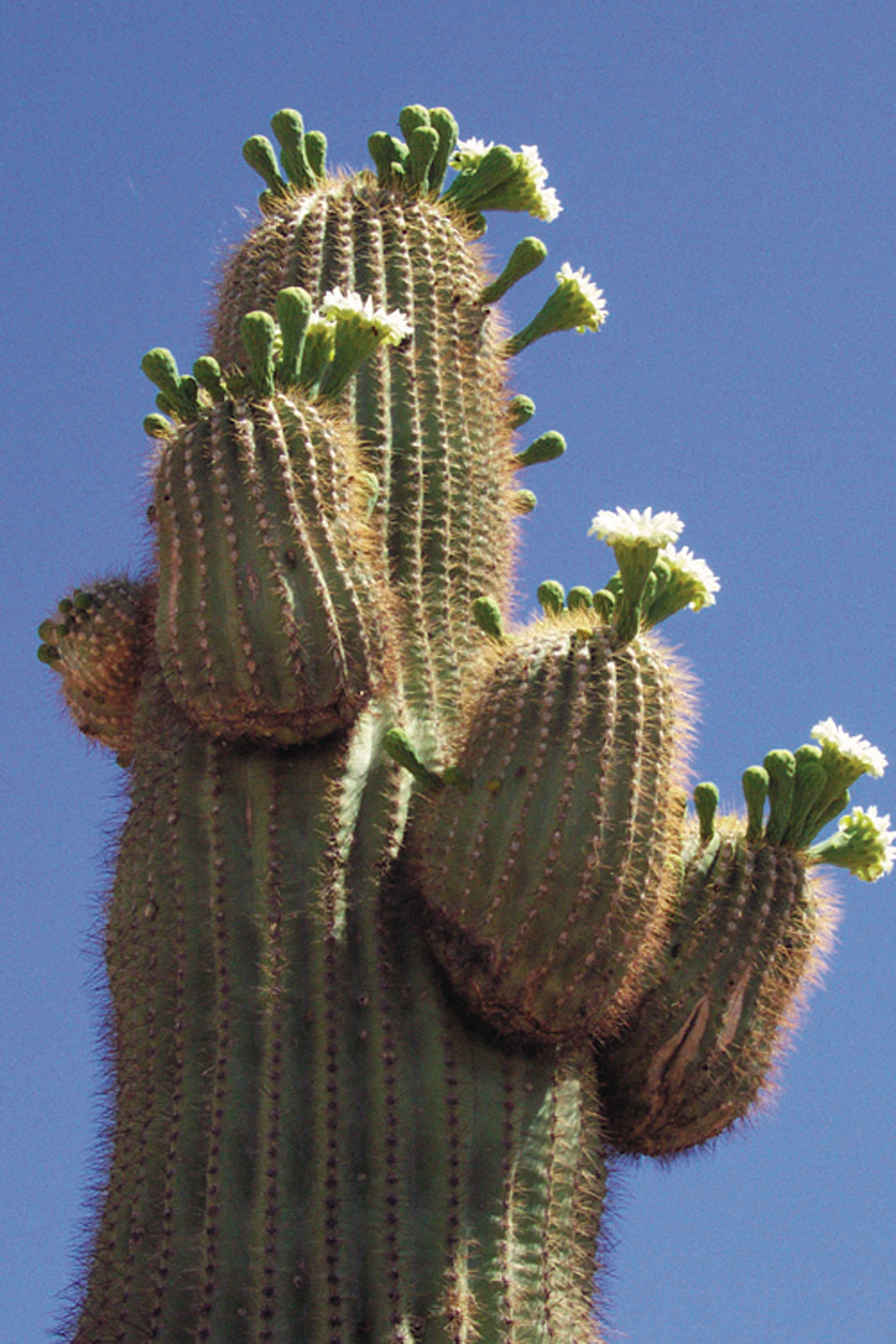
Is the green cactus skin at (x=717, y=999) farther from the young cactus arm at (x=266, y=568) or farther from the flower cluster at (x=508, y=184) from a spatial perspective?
the flower cluster at (x=508, y=184)

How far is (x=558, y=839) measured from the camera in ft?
15.7

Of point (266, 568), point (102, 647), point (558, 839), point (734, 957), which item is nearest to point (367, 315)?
point (266, 568)

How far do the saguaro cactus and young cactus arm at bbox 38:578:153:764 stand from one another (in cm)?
2

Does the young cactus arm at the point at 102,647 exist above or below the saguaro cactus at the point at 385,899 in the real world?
above

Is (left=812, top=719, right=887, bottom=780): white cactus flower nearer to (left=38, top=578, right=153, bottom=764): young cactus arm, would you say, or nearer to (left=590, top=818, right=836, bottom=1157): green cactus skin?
(left=590, top=818, right=836, bottom=1157): green cactus skin

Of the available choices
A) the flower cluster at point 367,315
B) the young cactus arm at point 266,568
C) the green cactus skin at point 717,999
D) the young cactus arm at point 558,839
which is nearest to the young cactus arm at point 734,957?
the green cactus skin at point 717,999

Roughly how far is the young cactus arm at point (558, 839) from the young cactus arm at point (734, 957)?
1.30ft

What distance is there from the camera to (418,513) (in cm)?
602

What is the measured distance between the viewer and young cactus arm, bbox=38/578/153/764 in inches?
237

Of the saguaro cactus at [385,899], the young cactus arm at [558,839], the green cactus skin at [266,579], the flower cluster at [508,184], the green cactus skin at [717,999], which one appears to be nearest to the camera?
the saguaro cactus at [385,899]

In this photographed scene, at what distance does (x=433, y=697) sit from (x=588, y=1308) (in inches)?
84.7

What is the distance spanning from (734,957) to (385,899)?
4.11 feet

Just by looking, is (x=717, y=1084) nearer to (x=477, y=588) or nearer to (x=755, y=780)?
(x=755, y=780)

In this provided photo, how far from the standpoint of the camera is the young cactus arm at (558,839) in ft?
15.8
